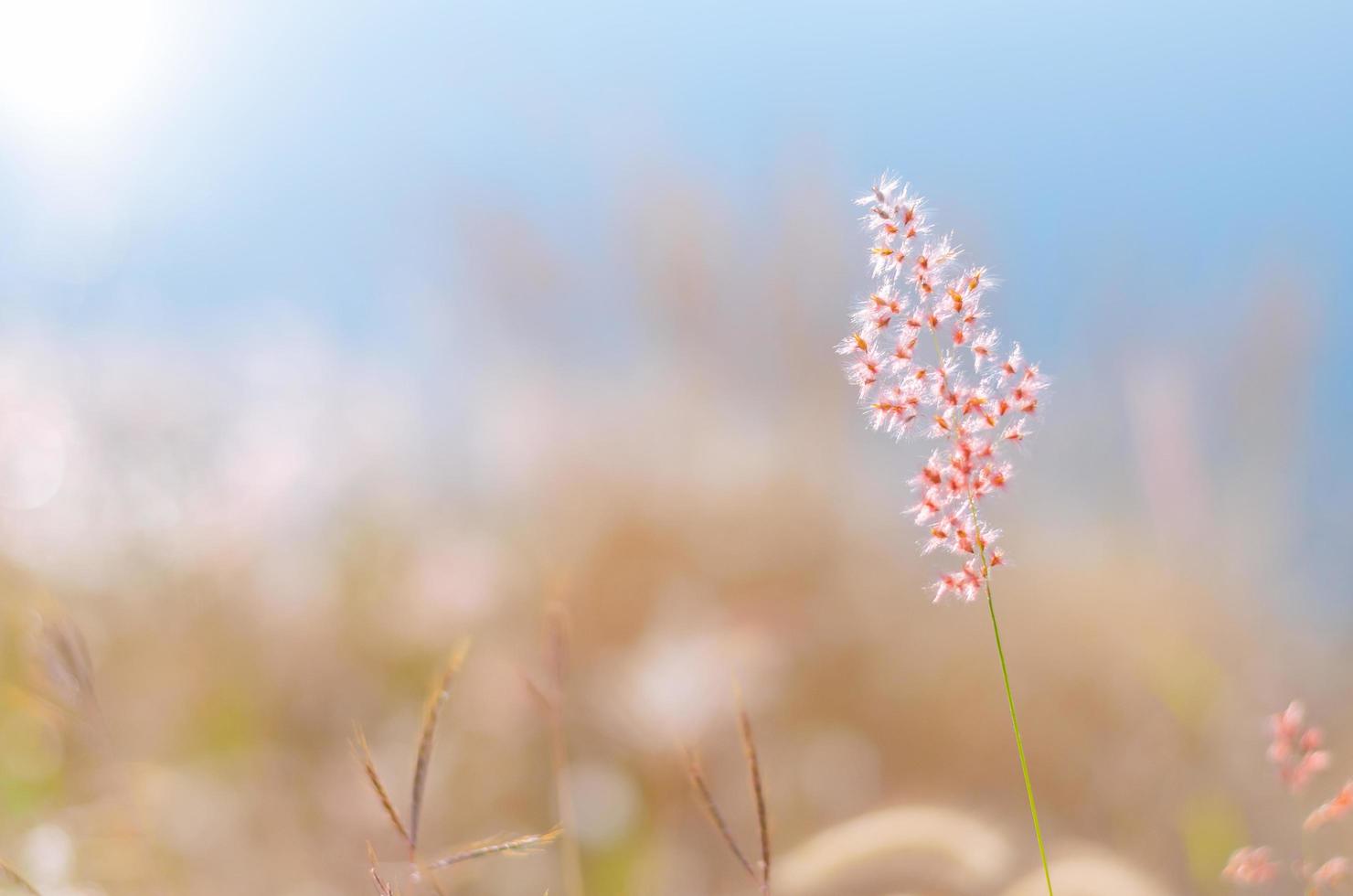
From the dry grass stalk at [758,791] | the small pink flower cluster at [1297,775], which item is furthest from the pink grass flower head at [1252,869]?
the dry grass stalk at [758,791]

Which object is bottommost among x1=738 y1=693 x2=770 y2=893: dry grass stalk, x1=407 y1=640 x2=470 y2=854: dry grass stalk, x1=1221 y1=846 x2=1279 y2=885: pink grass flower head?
x1=1221 y1=846 x2=1279 y2=885: pink grass flower head

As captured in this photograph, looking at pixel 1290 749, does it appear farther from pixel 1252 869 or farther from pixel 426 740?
pixel 426 740

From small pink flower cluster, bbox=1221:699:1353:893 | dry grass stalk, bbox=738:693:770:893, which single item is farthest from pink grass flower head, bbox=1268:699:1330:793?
dry grass stalk, bbox=738:693:770:893

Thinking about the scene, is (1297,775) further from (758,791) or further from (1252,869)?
(758,791)

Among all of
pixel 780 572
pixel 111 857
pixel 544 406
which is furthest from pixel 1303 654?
pixel 111 857

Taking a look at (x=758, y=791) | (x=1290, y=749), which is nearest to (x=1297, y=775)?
(x=1290, y=749)

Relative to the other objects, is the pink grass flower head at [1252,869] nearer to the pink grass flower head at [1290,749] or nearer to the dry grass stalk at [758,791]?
the pink grass flower head at [1290,749]

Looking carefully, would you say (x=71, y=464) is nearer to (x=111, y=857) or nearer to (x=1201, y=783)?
(x=111, y=857)

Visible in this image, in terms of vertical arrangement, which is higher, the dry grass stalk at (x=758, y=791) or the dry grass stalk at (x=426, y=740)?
the dry grass stalk at (x=426, y=740)

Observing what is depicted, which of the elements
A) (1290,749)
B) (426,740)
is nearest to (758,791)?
(426,740)

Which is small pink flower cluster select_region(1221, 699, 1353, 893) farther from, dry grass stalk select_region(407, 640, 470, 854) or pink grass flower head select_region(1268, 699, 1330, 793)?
dry grass stalk select_region(407, 640, 470, 854)

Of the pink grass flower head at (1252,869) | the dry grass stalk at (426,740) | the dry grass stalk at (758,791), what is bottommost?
the pink grass flower head at (1252,869)

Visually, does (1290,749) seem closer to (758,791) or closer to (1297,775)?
(1297,775)
